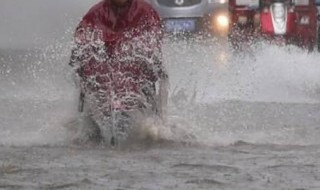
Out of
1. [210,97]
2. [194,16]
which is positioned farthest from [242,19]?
[210,97]

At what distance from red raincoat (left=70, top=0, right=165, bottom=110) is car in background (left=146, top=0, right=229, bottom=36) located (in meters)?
8.27

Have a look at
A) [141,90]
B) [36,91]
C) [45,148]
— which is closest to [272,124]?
[141,90]

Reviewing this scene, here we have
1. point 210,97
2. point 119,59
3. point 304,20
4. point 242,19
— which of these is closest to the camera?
point 119,59

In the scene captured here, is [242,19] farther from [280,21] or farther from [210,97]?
[210,97]

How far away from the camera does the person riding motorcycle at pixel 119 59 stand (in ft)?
29.6

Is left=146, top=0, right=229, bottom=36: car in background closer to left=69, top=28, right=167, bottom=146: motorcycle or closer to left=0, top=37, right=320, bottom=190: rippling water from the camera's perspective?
left=0, top=37, right=320, bottom=190: rippling water

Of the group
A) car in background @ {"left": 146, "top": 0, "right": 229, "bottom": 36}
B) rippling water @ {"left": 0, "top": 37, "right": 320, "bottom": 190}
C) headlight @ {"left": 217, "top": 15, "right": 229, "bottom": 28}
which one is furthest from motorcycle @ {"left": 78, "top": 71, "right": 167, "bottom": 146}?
headlight @ {"left": 217, "top": 15, "right": 229, "bottom": 28}

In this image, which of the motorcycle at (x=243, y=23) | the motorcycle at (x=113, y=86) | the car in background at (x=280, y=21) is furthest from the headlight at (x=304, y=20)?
the motorcycle at (x=113, y=86)

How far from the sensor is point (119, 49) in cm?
909

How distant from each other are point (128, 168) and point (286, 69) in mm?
7890

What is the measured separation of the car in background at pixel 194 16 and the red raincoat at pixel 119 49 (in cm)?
827

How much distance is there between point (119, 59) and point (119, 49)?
0.09m

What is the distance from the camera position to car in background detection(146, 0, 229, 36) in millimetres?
17844

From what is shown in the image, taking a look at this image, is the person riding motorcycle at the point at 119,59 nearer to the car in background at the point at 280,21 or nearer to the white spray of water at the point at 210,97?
the white spray of water at the point at 210,97
